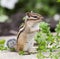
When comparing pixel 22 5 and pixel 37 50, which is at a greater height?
pixel 22 5

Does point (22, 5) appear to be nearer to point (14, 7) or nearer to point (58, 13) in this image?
point (14, 7)

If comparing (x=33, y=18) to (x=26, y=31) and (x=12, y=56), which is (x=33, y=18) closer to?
(x=26, y=31)

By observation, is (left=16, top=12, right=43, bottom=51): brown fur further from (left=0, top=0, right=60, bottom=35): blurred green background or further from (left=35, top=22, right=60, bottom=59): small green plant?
(left=0, top=0, right=60, bottom=35): blurred green background

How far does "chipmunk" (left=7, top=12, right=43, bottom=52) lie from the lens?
3.59 m

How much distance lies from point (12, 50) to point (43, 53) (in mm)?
397

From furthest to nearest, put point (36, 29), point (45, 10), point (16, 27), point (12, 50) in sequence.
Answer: point (45, 10)
point (16, 27)
point (12, 50)
point (36, 29)

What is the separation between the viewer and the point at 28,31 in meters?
3.65

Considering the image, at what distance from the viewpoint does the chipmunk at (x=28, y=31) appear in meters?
3.59

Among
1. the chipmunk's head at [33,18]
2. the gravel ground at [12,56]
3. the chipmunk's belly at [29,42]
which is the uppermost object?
the chipmunk's head at [33,18]

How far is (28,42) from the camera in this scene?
369 centimetres

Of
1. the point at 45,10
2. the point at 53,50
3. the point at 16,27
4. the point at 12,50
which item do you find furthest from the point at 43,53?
the point at 45,10

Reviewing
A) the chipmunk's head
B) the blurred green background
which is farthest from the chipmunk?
the blurred green background

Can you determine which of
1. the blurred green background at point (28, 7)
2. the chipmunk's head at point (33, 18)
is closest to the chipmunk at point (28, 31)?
the chipmunk's head at point (33, 18)

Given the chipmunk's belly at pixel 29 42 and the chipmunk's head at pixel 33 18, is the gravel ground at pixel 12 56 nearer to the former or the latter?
the chipmunk's belly at pixel 29 42
